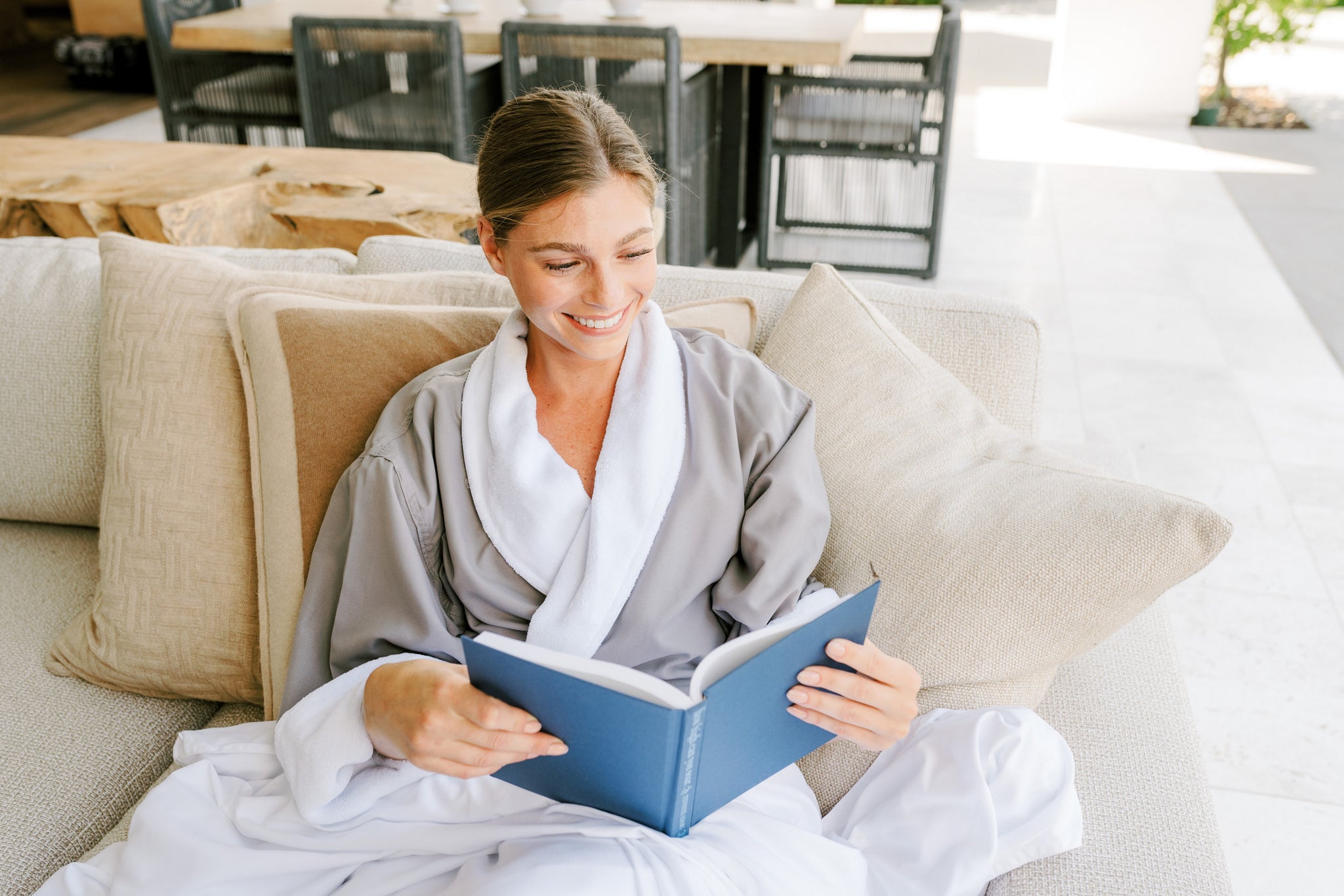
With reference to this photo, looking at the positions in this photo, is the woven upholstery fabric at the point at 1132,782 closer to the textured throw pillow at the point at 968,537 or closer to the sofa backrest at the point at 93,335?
the textured throw pillow at the point at 968,537

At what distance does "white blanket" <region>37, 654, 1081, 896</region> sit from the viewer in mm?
987

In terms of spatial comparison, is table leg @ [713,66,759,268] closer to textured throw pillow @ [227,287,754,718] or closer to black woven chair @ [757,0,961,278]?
black woven chair @ [757,0,961,278]

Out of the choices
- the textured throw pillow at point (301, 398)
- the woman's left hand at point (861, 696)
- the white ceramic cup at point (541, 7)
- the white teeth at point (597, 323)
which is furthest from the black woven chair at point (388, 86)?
the woman's left hand at point (861, 696)

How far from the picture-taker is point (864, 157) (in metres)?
3.62

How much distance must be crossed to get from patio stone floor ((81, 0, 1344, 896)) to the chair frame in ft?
2.86

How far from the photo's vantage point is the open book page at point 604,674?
0.81 meters

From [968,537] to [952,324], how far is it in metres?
0.41

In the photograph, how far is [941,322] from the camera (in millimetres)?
1420

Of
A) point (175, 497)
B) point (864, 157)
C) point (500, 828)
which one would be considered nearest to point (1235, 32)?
point (864, 157)

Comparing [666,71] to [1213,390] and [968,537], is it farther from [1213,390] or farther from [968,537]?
[968,537]

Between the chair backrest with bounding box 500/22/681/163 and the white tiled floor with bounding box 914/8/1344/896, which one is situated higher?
the chair backrest with bounding box 500/22/681/163

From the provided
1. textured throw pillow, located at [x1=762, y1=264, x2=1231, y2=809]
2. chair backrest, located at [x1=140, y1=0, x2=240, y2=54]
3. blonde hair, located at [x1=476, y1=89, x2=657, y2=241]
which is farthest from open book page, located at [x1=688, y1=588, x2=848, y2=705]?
chair backrest, located at [x1=140, y1=0, x2=240, y2=54]

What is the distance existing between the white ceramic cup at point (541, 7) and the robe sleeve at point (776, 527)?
9.24 feet

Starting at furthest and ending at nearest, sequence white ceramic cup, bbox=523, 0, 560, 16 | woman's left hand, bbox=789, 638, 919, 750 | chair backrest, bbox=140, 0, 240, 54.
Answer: chair backrest, bbox=140, 0, 240, 54 < white ceramic cup, bbox=523, 0, 560, 16 < woman's left hand, bbox=789, 638, 919, 750
